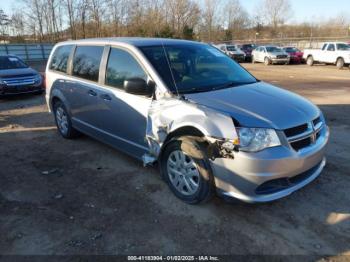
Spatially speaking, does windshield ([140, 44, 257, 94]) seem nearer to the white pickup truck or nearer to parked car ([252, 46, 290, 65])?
the white pickup truck

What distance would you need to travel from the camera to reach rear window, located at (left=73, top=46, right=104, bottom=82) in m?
4.95

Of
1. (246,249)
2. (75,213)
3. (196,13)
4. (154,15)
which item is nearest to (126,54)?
(75,213)

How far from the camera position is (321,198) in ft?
12.6

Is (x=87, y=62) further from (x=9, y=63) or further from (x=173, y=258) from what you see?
(x=9, y=63)

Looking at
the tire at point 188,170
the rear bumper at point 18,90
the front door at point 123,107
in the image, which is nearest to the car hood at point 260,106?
the tire at point 188,170

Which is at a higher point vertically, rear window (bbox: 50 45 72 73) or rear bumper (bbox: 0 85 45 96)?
rear window (bbox: 50 45 72 73)

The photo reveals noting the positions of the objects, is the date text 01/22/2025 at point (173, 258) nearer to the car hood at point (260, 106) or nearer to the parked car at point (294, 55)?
the car hood at point (260, 106)

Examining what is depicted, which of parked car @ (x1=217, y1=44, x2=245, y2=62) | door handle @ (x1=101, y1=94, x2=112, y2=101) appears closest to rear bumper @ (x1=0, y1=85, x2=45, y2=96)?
door handle @ (x1=101, y1=94, x2=112, y2=101)

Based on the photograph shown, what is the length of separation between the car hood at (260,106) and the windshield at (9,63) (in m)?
10.3

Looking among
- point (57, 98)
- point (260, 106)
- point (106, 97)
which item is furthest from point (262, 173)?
point (57, 98)

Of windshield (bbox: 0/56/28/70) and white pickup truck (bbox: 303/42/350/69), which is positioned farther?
white pickup truck (bbox: 303/42/350/69)

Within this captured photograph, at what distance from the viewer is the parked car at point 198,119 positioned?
3.19m

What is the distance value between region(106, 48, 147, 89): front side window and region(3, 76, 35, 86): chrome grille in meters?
7.75

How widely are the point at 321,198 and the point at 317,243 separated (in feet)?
2.99
